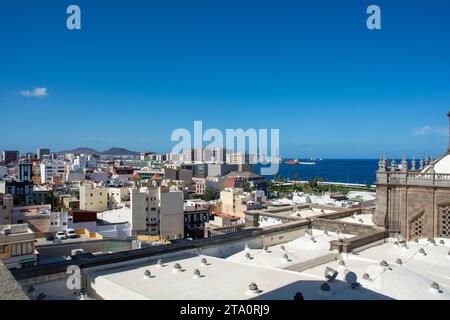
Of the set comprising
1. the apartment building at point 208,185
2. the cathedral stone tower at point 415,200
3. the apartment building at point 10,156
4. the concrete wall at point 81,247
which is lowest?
the apartment building at point 208,185

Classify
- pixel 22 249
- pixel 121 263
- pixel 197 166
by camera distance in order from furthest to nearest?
1. pixel 197 166
2. pixel 22 249
3. pixel 121 263

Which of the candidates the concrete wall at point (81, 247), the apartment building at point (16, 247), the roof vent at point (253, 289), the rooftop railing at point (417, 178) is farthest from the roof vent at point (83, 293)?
the concrete wall at point (81, 247)

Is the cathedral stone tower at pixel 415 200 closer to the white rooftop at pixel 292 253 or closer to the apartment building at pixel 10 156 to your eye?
the white rooftop at pixel 292 253

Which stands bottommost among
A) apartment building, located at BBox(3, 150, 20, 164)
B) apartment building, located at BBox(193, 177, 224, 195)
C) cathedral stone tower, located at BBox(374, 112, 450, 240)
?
apartment building, located at BBox(193, 177, 224, 195)

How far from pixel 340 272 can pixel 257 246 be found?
3.84 metres

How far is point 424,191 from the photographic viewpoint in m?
14.5

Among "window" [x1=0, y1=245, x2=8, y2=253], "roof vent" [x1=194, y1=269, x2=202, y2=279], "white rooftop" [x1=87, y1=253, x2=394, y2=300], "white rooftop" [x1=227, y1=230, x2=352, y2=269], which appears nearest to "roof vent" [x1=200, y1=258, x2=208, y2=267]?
"white rooftop" [x1=87, y1=253, x2=394, y2=300]

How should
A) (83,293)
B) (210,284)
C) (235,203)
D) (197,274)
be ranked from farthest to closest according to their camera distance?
(235,203) → (197,274) → (83,293) → (210,284)

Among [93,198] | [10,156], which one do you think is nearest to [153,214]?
[93,198]

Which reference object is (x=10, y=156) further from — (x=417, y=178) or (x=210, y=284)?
(x=210, y=284)

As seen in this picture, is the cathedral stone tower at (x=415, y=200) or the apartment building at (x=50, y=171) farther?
the apartment building at (x=50, y=171)

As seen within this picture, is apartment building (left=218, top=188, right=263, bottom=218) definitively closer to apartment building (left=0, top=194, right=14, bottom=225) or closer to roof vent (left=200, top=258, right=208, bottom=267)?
apartment building (left=0, top=194, right=14, bottom=225)
